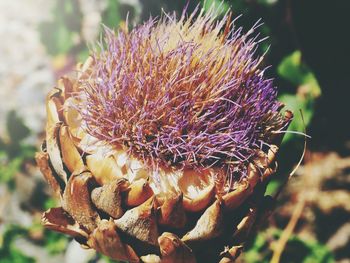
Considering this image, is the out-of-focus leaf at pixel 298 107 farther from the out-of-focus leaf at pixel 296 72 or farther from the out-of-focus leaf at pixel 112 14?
the out-of-focus leaf at pixel 112 14

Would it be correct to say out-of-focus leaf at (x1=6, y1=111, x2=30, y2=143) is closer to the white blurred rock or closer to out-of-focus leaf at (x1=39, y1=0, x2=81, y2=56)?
the white blurred rock

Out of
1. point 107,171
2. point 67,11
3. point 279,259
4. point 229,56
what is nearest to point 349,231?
point 279,259

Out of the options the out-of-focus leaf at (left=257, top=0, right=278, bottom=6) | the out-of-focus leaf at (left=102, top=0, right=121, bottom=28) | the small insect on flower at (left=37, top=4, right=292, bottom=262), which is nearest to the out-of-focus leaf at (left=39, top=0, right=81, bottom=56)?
the out-of-focus leaf at (left=102, top=0, right=121, bottom=28)

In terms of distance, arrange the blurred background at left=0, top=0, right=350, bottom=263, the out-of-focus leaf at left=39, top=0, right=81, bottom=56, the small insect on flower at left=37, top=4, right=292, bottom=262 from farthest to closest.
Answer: the out-of-focus leaf at left=39, top=0, right=81, bottom=56, the blurred background at left=0, top=0, right=350, bottom=263, the small insect on flower at left=37, top=4, right=292, bottom=262

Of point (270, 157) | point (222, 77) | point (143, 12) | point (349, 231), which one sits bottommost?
point (349, 231)

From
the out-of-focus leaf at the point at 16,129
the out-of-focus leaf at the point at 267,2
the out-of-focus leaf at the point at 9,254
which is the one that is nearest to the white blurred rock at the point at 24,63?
the out-of-focus leaf at the point at 16,129

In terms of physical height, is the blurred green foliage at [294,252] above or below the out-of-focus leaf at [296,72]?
below

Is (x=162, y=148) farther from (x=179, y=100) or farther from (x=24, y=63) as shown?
(x=24, y=63)

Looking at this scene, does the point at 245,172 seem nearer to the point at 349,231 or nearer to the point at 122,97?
the point at 122,97
